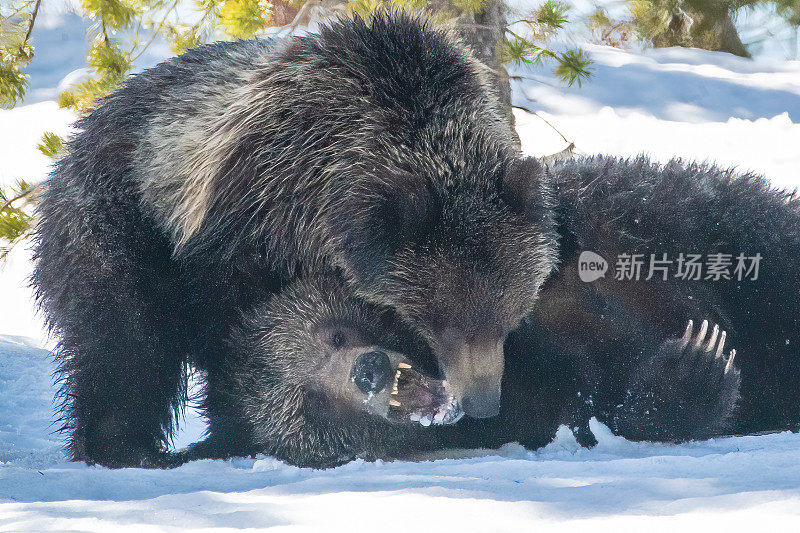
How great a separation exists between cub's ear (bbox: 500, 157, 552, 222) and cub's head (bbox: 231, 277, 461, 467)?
0.86 meters

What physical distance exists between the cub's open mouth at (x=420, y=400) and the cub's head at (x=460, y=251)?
0.71ft

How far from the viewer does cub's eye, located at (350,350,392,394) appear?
3555 mm

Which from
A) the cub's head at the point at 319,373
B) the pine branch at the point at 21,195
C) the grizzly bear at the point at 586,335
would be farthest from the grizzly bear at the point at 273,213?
the pine branch at the point at 21,195

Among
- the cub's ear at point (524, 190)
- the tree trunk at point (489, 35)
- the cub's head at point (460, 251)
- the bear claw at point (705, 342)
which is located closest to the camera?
the cub's head at point (460, 251)

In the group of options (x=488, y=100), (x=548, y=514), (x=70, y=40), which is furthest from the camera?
(x=70, y=40)

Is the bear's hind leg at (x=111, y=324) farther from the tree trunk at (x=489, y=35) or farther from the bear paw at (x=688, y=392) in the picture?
the tree trunk at (x=489, y=35)

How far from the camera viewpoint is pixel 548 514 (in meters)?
2.04

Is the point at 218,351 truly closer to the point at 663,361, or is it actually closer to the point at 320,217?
the point at 320,217

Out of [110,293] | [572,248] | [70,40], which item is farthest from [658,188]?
[70,40]

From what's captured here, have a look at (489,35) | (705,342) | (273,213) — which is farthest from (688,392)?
(489,35)

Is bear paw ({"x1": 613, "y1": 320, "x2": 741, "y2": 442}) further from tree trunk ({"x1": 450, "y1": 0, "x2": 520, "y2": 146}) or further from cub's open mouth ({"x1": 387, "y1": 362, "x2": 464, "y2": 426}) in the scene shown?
tree trunk ({"x1": 450, "y1": 0, "x2": 520, "y2": 146})

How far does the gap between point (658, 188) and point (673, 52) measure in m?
12.7

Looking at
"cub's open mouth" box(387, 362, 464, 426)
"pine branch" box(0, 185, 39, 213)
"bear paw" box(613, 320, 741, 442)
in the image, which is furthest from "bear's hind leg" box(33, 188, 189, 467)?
"bear paw" box(613, 320, 741, 442)

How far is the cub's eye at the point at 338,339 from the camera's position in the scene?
12.7 ft
